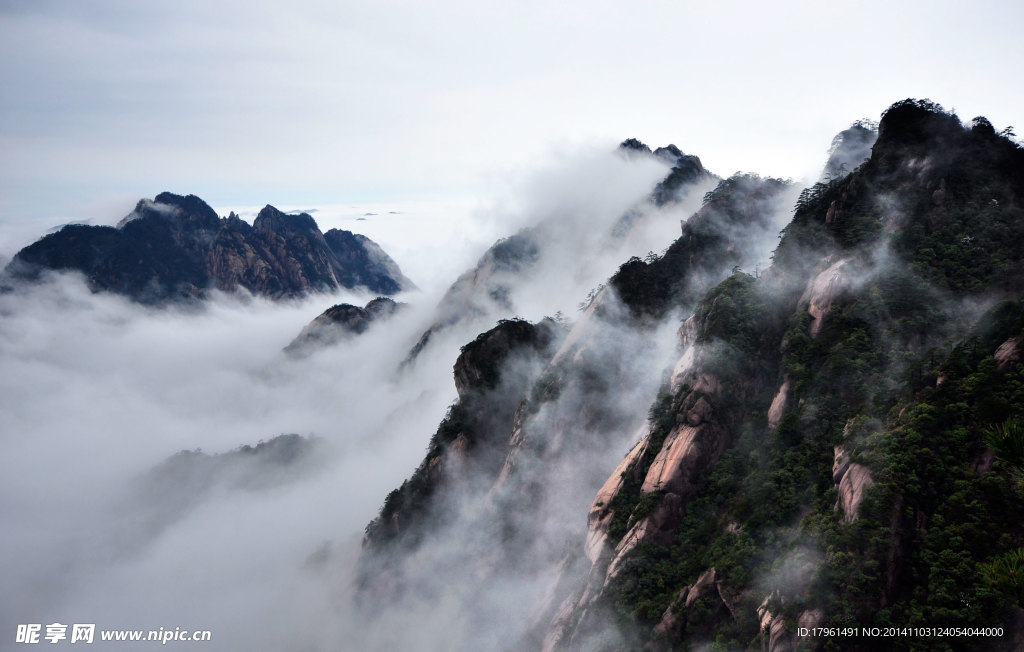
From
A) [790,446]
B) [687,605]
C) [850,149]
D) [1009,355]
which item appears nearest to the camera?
[1009,355]

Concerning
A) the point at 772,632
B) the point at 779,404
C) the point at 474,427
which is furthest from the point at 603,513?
the point at 474,427

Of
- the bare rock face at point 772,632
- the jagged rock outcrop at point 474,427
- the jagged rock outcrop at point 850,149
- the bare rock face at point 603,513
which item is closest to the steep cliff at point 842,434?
the bare rock face at point 772,632

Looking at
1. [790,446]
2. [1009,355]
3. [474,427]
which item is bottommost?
[790,446]

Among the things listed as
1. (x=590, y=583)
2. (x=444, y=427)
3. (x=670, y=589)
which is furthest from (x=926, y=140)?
(x=444, y=427)

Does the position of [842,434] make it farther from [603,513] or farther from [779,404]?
[603,513]

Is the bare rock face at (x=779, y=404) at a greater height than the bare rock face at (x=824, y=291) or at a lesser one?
lesser

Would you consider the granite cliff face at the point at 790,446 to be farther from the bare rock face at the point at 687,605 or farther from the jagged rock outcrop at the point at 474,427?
the jagged rock outcrop at the point at 474,427

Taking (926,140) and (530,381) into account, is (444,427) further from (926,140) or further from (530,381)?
(926,140)
